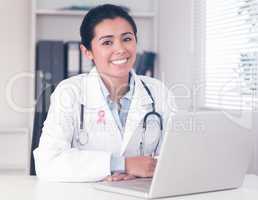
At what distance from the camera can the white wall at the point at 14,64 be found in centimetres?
324

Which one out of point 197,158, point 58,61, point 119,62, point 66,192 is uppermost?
point 58,61

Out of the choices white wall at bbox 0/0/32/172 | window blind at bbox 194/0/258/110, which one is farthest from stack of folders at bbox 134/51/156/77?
white wall at bbox 0/0/32/172

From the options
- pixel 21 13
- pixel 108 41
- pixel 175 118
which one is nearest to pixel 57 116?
pixel 108 41

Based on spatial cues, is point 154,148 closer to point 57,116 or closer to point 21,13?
point 57,116

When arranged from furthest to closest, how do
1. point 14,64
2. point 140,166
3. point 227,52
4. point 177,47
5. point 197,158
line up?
1. point 14,64
2. point 177,47
3. point 227,52
4. point 140,166
5. point 197,158

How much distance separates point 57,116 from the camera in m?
1.76

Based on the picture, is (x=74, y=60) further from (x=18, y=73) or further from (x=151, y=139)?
(x=151, y=139)

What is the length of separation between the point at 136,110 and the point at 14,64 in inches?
64.1

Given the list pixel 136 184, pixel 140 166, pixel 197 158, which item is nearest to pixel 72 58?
pixel 140 166

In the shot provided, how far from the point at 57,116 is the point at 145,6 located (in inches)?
72.6

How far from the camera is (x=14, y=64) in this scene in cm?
327

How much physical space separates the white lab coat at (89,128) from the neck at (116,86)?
0.05 m

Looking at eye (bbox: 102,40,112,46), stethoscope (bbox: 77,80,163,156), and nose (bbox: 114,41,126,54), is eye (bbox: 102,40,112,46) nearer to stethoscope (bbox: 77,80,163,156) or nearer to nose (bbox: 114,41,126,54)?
nose (bbox: 114,41,126,54)

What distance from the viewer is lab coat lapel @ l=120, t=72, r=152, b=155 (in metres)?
1.84
